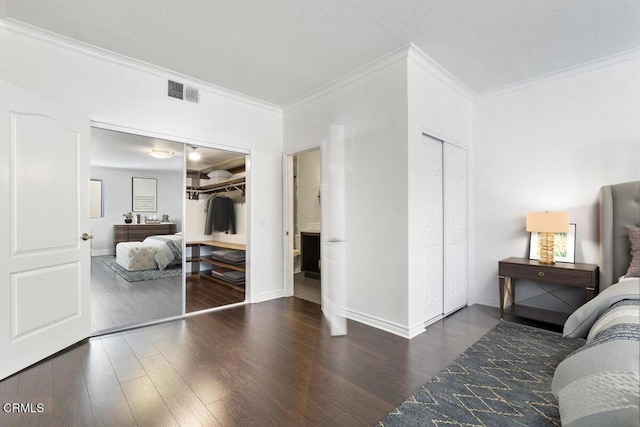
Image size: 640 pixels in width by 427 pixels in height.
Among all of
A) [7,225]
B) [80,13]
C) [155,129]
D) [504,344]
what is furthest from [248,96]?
[504,344]

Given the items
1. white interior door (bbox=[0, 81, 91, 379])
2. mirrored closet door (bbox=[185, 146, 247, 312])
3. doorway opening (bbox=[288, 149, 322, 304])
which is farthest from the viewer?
doorway opening (bbox=[288, 149, 322, 304])

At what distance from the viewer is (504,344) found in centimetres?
271

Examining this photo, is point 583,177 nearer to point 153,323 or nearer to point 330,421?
point 330,421

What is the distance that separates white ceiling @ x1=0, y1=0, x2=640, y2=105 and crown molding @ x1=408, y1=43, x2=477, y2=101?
76 mm

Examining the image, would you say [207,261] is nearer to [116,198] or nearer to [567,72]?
[116,198]

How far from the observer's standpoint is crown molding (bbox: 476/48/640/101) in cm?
300

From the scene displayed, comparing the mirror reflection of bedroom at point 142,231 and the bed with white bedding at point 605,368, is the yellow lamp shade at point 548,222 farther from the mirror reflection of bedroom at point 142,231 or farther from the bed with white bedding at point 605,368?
the mirror reflection of bedroom at point 142,231

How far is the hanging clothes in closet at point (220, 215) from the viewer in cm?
456

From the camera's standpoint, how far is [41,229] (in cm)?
246

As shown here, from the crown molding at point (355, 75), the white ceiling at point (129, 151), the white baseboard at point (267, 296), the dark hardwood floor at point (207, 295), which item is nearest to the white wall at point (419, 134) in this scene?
the crown molding at point (355, 75)

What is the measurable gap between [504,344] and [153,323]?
11.6ft

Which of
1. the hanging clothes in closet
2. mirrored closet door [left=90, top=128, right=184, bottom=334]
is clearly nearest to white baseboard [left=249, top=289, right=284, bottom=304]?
mirrored closet door [left=90, top=128, right=184, bottom=334]

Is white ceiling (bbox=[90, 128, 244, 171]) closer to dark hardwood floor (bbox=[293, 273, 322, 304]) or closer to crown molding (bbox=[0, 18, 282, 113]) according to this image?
crown molding (bbox=[0, 18, 282, 113])

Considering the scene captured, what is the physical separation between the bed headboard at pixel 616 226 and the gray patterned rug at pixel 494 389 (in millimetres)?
794
